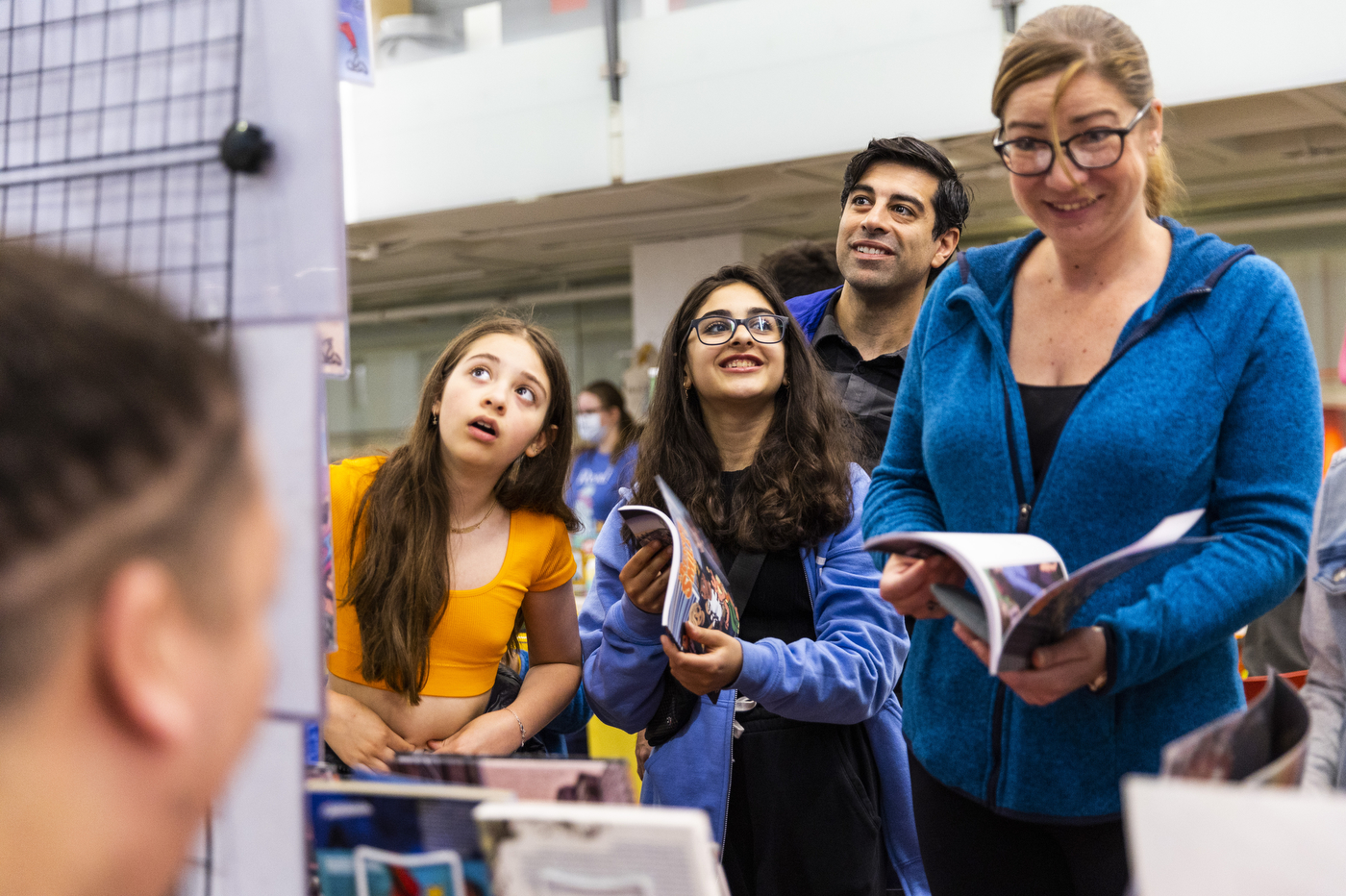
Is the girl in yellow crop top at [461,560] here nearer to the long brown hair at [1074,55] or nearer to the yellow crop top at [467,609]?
the yellow crop top at [467,609]

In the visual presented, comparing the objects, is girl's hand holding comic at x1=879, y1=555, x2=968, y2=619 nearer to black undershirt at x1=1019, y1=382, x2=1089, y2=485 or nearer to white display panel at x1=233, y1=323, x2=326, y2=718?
black undershirt at x1=1019, y1=382, x2=1089, y2=485

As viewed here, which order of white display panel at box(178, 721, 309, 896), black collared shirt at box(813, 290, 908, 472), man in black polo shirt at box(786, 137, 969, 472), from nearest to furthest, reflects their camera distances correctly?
white display panel at box(178, 721, 309, 896) → black collared shirt at box(813, 290, 908, 472) → man in black polo shirt at box(786, 137, 969, 472)

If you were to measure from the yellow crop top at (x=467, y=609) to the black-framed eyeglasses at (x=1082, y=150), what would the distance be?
104 centimetres

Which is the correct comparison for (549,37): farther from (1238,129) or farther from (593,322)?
(593,322)

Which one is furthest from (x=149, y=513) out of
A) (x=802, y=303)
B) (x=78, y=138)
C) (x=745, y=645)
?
(x=802, y=303)

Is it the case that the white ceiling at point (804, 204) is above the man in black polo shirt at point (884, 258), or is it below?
above

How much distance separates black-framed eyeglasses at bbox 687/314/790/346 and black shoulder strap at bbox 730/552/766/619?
412 mm

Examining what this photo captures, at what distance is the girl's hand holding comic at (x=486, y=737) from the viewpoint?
1679 millimetres

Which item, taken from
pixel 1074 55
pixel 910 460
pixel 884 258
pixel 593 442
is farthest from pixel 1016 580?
pixel 593 442

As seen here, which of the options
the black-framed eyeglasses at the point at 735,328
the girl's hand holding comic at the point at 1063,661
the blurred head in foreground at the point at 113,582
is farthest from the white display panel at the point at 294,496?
the black-framed eyeglasses at the point at 735,328

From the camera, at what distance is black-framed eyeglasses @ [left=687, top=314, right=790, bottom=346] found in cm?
196

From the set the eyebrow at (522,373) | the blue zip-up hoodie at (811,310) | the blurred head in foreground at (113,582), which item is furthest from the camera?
the blue zip-up hoodie at (811,310)

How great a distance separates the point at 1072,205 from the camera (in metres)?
1.16

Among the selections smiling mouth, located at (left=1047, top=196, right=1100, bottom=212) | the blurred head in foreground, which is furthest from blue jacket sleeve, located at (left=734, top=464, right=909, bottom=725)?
the blurred head in foreground
